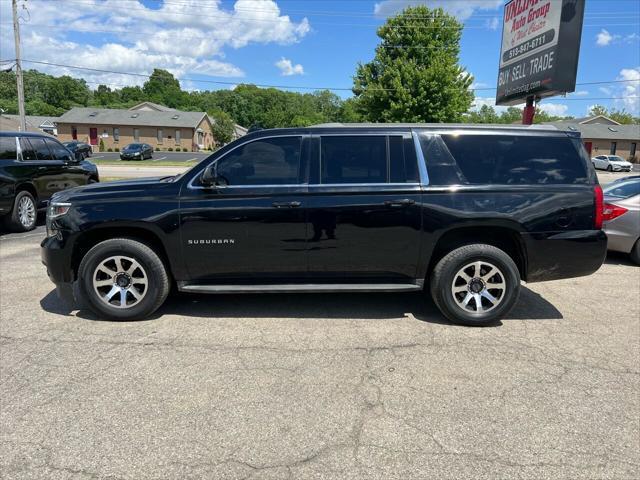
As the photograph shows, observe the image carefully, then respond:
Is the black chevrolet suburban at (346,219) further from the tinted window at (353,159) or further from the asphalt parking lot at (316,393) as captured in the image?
the asphalt parking lot at (316,393)

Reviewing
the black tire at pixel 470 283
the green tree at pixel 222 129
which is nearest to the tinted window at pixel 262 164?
the black tire at pixel 470 283

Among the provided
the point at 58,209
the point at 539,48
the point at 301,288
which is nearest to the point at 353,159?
the point at 301,288

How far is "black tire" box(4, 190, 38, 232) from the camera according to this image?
28.1ft

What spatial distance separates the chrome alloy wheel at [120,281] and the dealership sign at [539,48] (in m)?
11.5

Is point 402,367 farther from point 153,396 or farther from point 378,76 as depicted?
point 378,76

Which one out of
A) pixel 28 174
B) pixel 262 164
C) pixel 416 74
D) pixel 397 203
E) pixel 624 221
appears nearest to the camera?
pixel 397 203

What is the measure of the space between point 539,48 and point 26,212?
13127mm

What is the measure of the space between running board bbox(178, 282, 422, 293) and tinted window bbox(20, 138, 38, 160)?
20.8 feet

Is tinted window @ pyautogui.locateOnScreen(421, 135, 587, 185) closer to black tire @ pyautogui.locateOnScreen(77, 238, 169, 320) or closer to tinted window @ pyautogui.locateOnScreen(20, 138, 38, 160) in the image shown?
black tire @ pyautogui.locateOnScreen(77, 238, 169, 320)

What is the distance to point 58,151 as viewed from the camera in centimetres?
985

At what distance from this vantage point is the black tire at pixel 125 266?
4355 millimetres

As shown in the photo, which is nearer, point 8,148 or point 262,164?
point 262,164

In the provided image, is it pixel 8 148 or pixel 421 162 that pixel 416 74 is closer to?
pixel 8 148

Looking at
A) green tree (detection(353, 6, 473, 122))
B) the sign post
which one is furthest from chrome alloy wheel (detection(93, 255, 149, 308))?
green tree (detection(353, 6, 473, 122))
